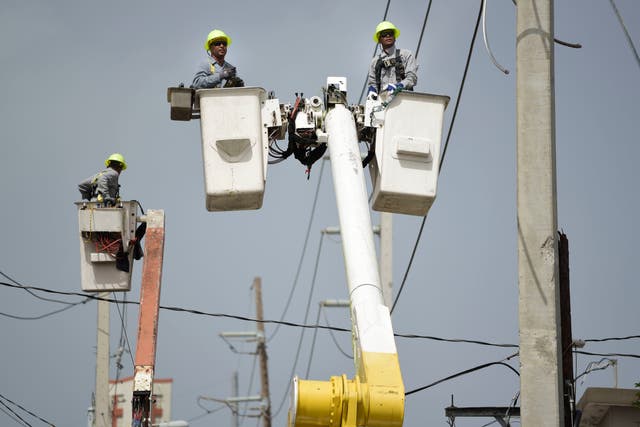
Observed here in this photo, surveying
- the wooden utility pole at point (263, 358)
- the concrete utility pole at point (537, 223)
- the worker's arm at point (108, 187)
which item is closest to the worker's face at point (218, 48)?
the worker's arm at point (108, 187)

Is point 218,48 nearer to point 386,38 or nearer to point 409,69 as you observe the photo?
point 386,38

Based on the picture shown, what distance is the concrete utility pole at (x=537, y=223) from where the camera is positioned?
9664 mm

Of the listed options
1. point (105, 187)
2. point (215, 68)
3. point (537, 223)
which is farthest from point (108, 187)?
point (537, 223)

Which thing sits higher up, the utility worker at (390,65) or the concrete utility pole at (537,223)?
the utility worker at (390,65)

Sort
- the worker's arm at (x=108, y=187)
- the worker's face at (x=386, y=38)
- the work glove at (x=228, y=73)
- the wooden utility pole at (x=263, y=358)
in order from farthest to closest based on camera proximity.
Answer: the wooden utility pole at (x=263, y=358) < the worker's arm at (x=108, y=187) < the worker's face at (x=386, y=38) < the work glove at (x=228, y=73)

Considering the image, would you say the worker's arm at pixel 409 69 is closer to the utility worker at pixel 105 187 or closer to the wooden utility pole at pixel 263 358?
the utility worker at pixel 105 187

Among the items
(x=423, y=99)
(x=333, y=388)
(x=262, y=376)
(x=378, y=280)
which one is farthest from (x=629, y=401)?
(x=262, y=376)

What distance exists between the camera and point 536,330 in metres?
9.79

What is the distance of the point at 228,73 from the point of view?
14.3 meters

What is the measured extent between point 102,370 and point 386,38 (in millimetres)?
10975

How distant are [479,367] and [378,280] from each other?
434cm

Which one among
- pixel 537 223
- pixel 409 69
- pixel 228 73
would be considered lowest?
pixel 537 223

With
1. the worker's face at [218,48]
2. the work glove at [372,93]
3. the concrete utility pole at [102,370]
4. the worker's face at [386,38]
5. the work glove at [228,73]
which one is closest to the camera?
the work glove at [372,93]

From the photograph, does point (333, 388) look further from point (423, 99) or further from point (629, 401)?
point (629, 401)
